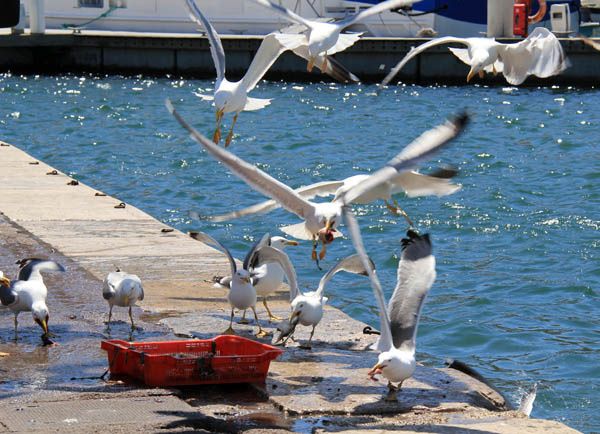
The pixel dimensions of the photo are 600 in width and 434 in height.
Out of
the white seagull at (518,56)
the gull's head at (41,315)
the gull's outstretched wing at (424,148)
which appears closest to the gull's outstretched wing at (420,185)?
the gull's outstretched wing at (424,148)

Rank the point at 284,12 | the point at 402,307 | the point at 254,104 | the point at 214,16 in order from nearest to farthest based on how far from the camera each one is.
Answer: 1. the point at 402,307
2. the point at 284,12
3. the point at 254,104
4. the point at 214,16

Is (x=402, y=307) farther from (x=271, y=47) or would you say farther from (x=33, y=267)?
(x=271, y=47)

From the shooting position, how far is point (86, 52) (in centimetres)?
3600

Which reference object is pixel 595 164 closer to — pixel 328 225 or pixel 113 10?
pixel 328 225

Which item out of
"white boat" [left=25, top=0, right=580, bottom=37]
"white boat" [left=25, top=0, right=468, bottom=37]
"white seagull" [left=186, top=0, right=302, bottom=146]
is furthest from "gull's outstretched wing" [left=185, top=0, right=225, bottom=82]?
"white boat" [left=25, top=0, right=468, bottom=37]

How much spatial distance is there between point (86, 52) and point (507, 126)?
14930mm

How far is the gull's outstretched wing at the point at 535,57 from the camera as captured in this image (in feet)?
38.8

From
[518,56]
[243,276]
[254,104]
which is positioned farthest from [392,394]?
[518,56]

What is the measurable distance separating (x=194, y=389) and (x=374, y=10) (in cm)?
453

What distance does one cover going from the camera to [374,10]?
10641 mm

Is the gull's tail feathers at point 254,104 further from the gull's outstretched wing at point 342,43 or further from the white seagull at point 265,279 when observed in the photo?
the white seagull at point 265,279

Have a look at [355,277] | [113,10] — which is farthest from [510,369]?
[113,10]

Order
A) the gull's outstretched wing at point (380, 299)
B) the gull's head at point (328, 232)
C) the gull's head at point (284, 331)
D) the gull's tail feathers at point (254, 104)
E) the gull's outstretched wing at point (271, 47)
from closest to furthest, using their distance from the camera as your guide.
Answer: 1. the gull's outstretched wing at point (380, 299)
2. the gull's head at point (328, 232)
3. the gull's head at point (284, 331)
4. the gull's tail feathers at point (254, 104)
5. the gull's outstretched wing at point (271, 47)

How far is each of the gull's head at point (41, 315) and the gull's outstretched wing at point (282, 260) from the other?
1504 millimetres
